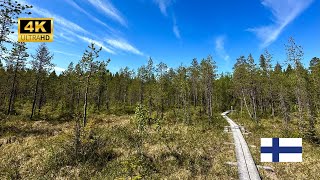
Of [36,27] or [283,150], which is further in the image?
[36,27]

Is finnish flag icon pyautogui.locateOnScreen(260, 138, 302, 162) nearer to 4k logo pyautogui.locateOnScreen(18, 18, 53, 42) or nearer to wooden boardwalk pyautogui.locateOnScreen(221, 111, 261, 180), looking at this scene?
wooden boardwalk pyautogui.locateOnScreen(221, 111, 261, 180)

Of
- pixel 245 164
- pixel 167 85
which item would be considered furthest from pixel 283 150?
pixel 167 85

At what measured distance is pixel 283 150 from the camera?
3855 millimetres

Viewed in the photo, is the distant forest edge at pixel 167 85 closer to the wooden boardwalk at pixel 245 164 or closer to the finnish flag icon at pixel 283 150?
→ the wooden boardwalk at pixel 245 164

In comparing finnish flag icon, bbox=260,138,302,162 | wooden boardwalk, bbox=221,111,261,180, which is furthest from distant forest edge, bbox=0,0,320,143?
finnish flag icon, bbox=260,138,302,162

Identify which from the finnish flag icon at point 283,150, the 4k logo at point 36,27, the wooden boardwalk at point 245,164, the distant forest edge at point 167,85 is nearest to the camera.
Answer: the finnish flag icon at point 283,150

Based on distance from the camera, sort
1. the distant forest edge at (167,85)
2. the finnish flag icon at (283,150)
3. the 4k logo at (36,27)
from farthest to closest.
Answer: the distant forest edge at (167,85) < the 4k logo at (36,27) < the finnish flag icon at (283,150)

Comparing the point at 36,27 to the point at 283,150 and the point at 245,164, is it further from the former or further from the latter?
the point at 245,164

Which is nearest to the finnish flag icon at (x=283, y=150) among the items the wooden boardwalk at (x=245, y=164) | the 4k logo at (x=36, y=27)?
the wooden boardwalk at (x=245, y=164)

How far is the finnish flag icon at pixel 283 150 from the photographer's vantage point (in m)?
3.80

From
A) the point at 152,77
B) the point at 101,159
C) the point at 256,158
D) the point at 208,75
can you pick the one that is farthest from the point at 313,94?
the point at 101,159

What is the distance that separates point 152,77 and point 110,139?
33.7 metres

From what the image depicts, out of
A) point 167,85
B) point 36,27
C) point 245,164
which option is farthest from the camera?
point 167,85

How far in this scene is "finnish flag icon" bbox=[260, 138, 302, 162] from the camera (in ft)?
12.5
